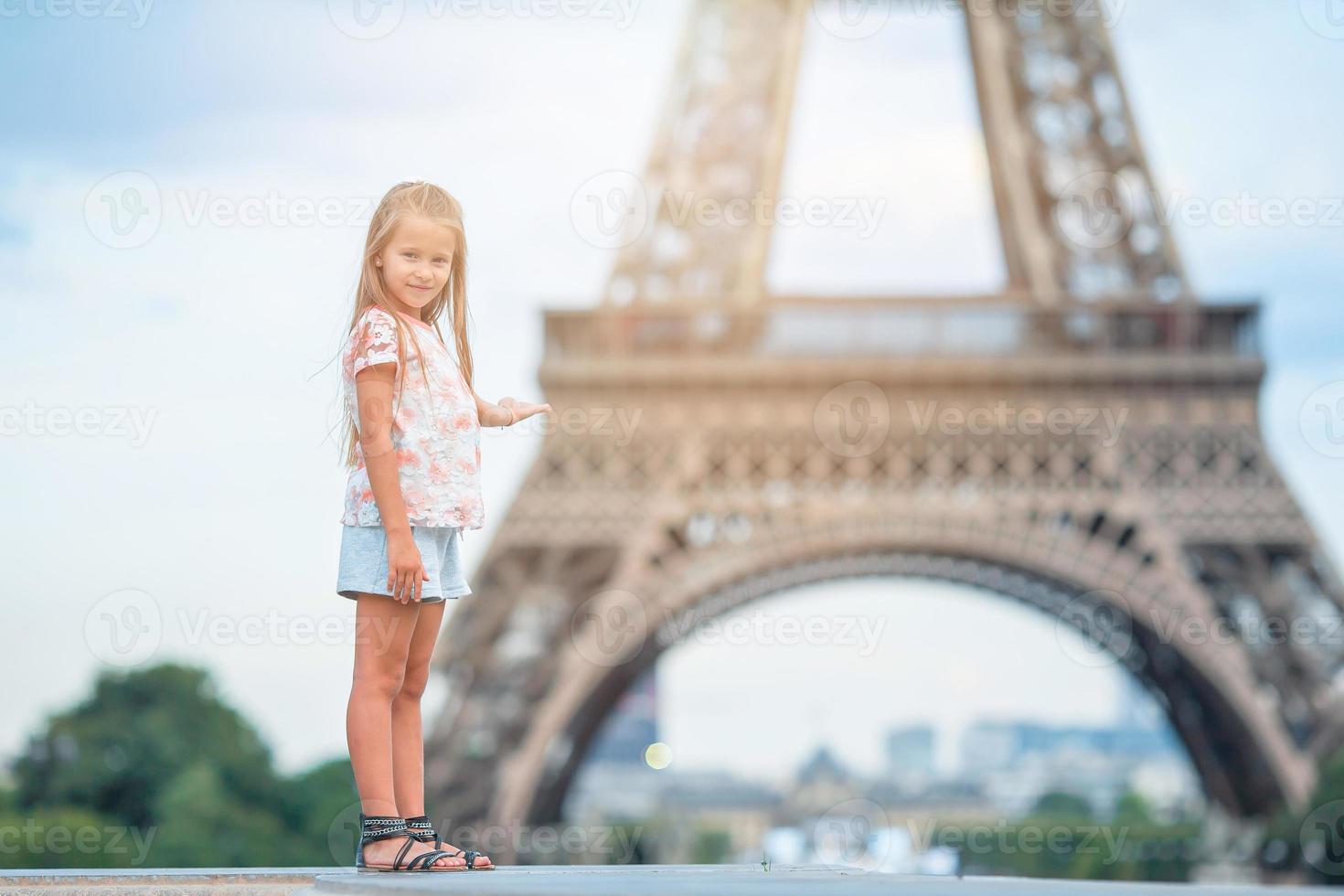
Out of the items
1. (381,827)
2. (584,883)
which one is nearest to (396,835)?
(381,827)

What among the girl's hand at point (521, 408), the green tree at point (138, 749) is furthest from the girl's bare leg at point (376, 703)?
the green tree at point (138, 749)

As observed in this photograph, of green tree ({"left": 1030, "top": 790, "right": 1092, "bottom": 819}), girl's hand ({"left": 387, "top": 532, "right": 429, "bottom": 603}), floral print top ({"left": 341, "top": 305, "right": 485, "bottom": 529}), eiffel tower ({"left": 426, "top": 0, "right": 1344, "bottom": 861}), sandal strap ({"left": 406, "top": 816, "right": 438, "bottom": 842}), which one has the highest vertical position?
eiffel tower ({"left": 426, "top": 0, "right": 1344, "bottom": 861})

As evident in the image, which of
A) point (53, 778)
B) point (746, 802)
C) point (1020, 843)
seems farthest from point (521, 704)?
point (746, 802)

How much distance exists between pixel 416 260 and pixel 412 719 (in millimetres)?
1233

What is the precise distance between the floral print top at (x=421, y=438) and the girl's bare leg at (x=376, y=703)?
0.24 metres

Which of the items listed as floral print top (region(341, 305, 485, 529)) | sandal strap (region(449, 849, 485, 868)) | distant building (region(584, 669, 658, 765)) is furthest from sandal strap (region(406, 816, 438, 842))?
distant building (region(584, 669, 658, 765))

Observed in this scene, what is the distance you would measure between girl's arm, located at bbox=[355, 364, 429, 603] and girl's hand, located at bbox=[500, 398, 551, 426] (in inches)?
20.6

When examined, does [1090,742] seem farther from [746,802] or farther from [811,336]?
[811,336]

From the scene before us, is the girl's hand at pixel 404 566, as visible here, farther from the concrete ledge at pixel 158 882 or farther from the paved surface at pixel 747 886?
the concrete ledge at pixel 158 882

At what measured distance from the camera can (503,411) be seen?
478cm

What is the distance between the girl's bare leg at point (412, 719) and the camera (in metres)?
4.53

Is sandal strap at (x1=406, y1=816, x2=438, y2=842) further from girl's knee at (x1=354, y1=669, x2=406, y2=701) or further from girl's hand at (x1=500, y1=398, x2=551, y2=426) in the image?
girl's hand at (x1=500, y1=398, x2=551, y2=426)

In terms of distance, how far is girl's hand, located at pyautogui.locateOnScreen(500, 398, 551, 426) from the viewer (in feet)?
15.7

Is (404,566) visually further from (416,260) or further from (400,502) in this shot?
(416,260)
